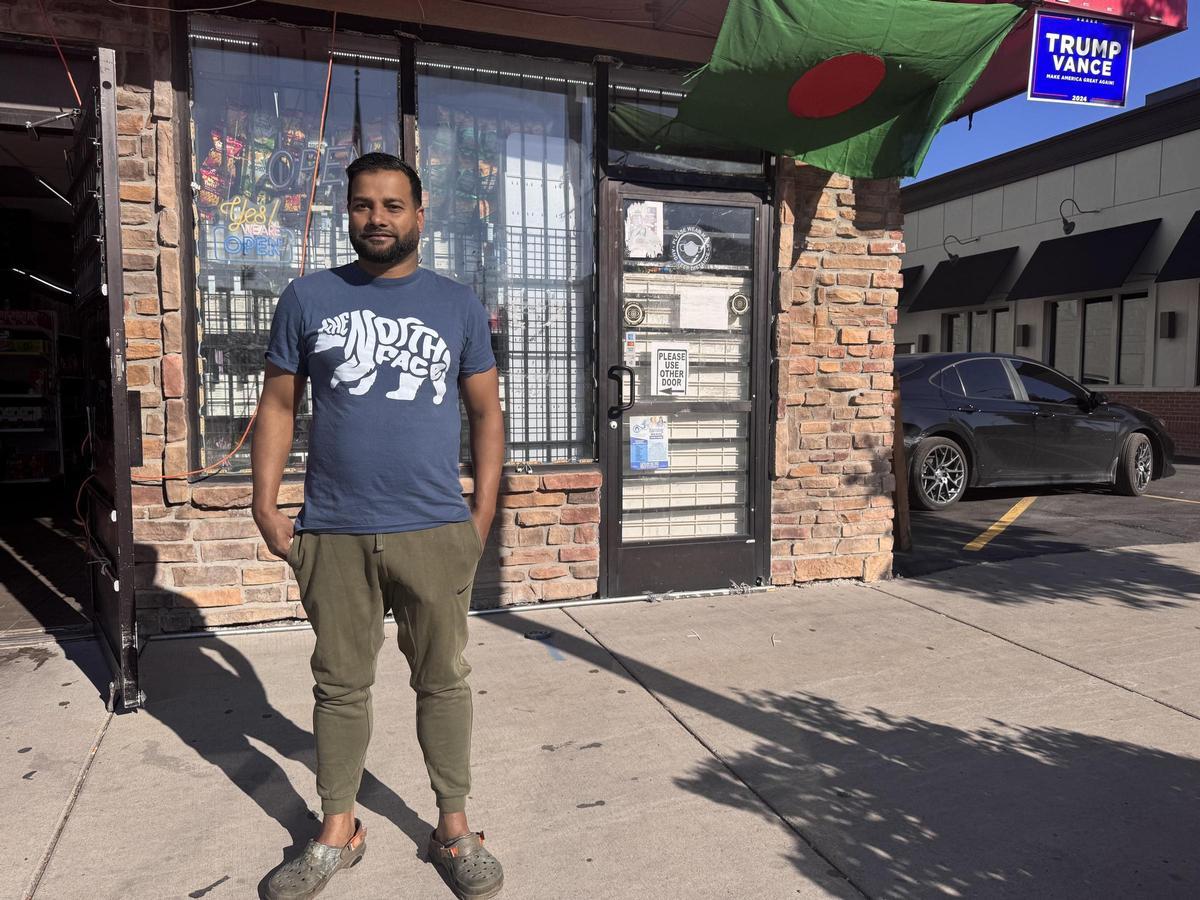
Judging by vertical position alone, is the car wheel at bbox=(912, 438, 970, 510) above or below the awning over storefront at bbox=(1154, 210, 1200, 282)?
below

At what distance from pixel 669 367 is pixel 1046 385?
592 cm

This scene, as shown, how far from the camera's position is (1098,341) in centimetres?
1875

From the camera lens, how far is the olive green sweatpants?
8.13ft

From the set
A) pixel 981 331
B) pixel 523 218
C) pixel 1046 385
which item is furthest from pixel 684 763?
pixel 981 331

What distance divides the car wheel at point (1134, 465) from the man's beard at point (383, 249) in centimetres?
960

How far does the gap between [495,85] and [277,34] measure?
115 centimetres

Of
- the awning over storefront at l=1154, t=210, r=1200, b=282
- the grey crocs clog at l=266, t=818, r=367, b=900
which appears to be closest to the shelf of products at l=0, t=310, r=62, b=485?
the grey crocs clog at l=266, t=818, r=367, b=900

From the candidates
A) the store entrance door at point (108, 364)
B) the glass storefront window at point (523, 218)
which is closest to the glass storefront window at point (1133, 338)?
the glass storefront window at point (523, 218)

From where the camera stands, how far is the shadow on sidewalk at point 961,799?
2.59m

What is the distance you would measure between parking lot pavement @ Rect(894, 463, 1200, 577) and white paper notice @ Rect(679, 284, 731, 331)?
7.03 feet

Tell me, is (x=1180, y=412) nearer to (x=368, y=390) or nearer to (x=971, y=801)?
(x=971, y=801)

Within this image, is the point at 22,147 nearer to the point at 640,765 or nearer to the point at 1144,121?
the point at 640,765

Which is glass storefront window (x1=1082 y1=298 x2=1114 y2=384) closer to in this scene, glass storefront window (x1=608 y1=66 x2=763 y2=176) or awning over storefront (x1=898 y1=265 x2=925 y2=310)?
awning over storefront (x1=898 y1=265 x2=925 y2=310)

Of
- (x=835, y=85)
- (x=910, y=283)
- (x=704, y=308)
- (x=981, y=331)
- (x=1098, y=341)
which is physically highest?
(x=910, y=283)
